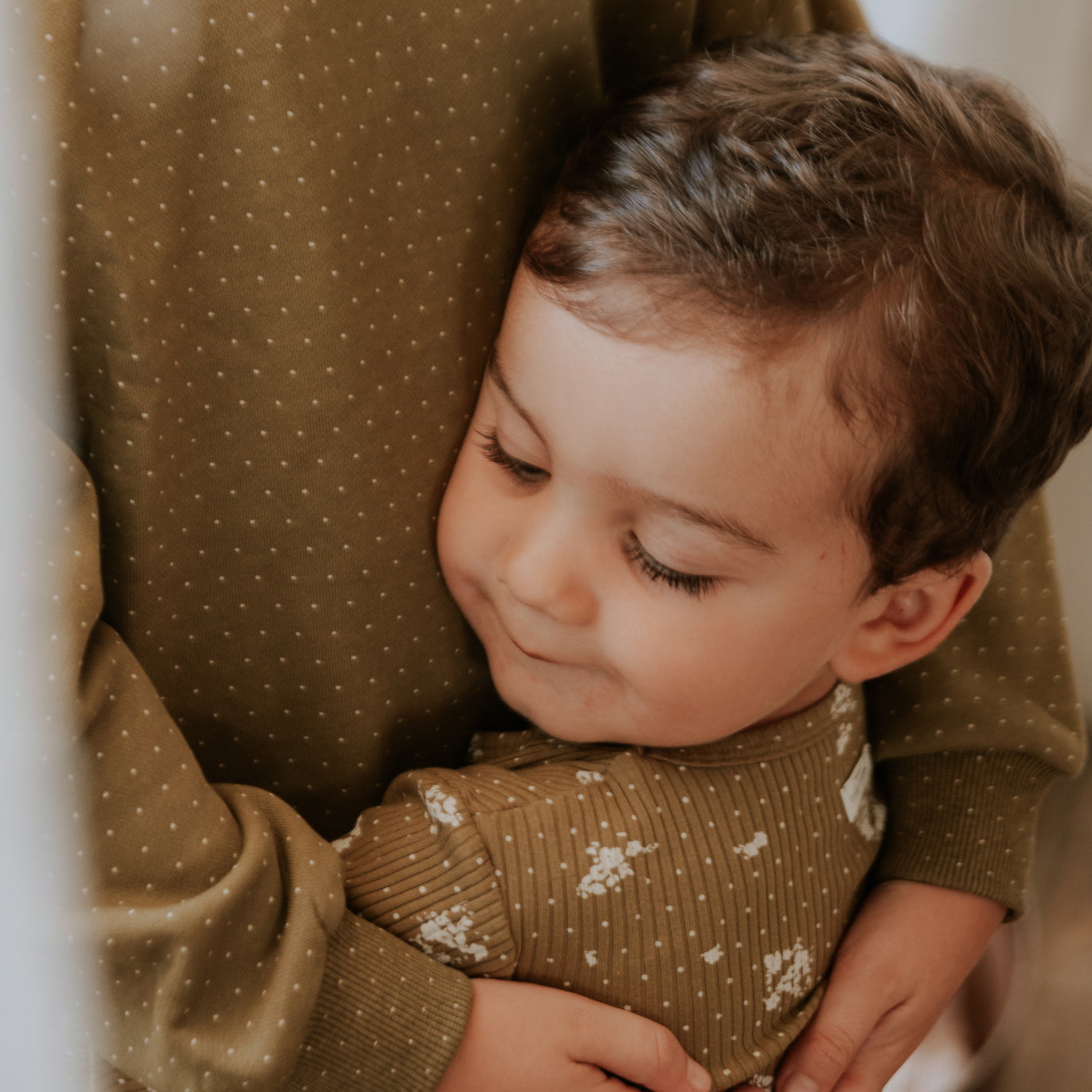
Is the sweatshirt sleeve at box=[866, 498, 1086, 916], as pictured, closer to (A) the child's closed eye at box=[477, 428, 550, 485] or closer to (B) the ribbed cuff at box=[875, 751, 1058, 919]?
(B) the ribbed cuff at box=[875, 751, 1058, 919]

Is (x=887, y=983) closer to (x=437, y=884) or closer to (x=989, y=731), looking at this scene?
(x=989, y=731)

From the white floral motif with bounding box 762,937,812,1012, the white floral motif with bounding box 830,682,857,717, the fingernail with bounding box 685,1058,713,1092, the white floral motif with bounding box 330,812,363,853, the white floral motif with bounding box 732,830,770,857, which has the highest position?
the white floral motif with bounding box 830,682,857,717

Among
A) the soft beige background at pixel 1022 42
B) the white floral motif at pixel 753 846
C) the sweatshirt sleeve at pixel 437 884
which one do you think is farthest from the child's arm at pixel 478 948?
the soft beige background at pixel 1022 42

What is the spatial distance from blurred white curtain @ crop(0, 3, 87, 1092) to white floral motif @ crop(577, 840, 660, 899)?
0.89ft

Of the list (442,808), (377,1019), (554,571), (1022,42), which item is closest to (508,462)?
(554,571)

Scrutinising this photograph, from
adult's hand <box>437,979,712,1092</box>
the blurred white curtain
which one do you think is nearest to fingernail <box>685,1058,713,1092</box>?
adult's hand <box>437,979,712,1092</box>

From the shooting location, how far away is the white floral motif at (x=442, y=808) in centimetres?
63

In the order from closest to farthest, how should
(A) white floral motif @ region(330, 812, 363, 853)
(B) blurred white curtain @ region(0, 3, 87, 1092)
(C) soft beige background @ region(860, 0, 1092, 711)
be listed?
(B) blurred white curtain @ region(0, 3, 87, 1092) → (A) white floral motif @ region(330, 812, 363, 853) → (C) soft beige background @ region(860, 0, 1092, 711)

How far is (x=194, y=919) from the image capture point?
1.71 feet

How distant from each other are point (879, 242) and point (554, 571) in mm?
A: 234

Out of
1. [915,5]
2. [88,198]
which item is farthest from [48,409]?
[915,5]

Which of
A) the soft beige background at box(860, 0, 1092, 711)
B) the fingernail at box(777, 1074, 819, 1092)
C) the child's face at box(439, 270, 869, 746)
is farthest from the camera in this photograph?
the soft beige background at box(860, 0, 1092, 711)

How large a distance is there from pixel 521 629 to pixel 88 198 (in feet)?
1.03

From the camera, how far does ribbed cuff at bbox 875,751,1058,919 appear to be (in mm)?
856
